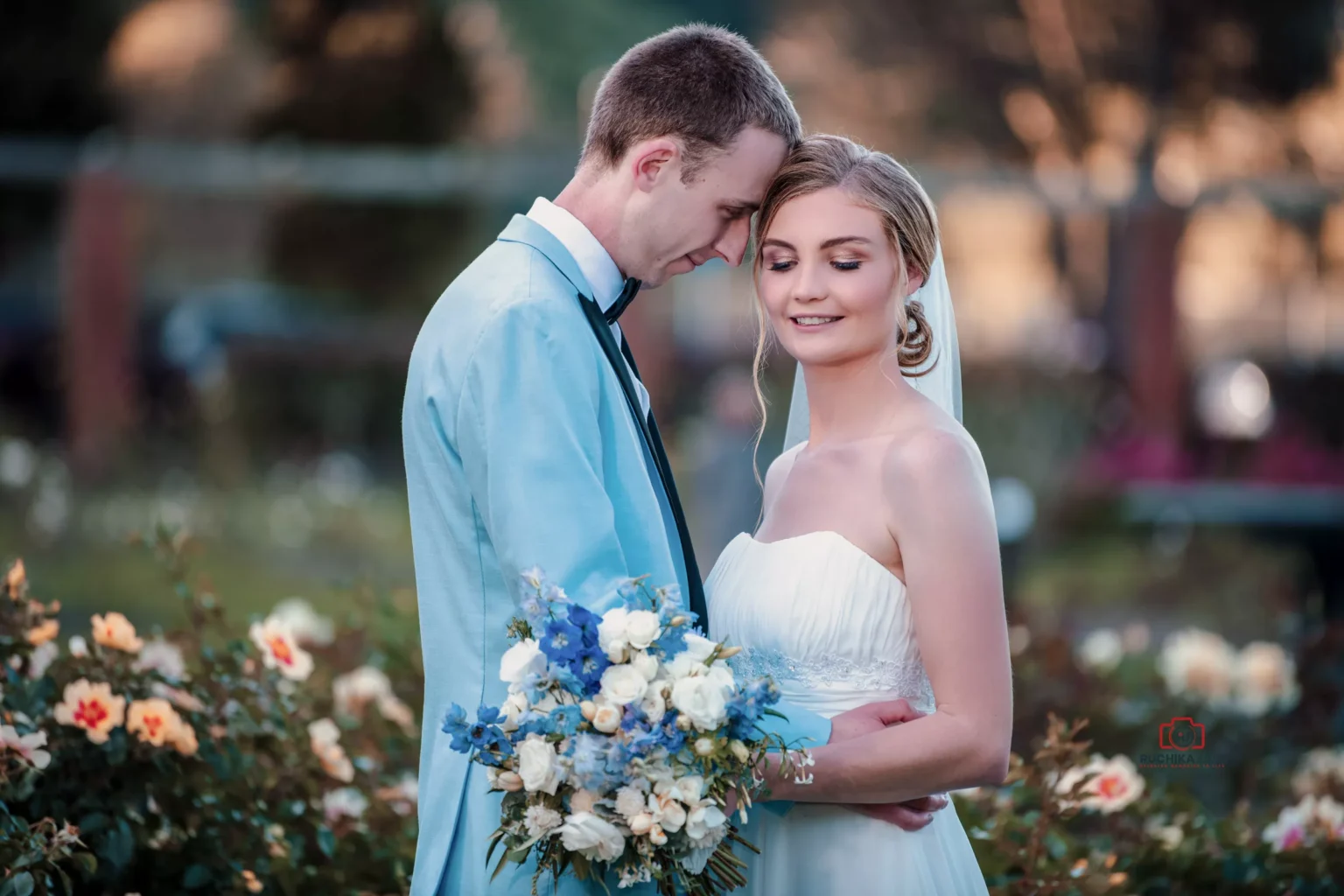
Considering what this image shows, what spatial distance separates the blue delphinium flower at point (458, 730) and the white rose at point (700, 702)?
312 mm

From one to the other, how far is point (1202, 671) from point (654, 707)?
3.66 meters

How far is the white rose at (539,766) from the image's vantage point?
6.74ft

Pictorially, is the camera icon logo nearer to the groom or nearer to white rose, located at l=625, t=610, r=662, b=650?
the groom

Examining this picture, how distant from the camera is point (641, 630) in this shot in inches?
81.8

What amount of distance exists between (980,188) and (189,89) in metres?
11.4

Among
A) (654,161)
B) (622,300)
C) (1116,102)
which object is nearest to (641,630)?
(622,300)

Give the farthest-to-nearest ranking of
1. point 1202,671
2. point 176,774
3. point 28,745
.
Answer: point 1202,671, point 176,774, point 28,745

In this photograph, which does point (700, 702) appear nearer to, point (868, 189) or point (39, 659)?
point (868, 189)

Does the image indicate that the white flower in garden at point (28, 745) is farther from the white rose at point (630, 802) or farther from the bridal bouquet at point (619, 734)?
the white rose at point (630, 802)

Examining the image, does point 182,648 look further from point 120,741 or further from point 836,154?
point 836,154

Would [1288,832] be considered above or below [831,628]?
below

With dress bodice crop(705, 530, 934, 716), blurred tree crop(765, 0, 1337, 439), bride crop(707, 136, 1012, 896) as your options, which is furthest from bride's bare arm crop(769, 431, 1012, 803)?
blurred tree crop(765, 0, 1337, 439)

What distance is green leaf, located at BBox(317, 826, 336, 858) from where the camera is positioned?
3379mm

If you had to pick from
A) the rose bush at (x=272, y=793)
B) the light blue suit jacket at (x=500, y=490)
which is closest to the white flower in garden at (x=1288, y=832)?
the rose bush at (x=272, y=793)
